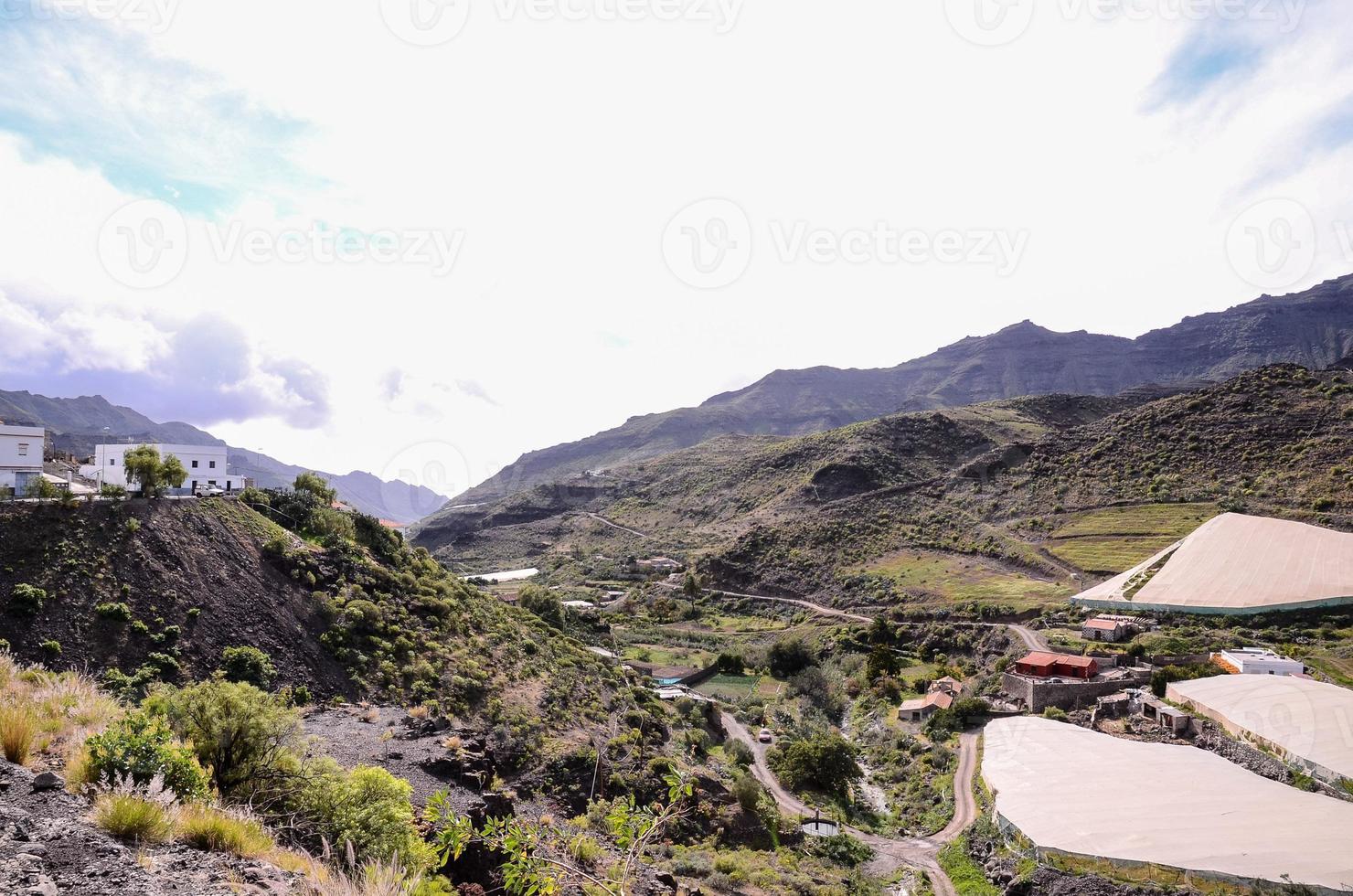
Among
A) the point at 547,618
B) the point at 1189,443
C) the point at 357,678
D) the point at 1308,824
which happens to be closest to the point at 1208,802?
the point at 1308,824

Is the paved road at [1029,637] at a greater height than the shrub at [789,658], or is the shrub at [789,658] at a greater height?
the paved road at [1029,637]

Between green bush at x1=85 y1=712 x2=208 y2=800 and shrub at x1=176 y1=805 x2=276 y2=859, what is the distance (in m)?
0.52

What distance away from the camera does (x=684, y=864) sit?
1453 centimetres

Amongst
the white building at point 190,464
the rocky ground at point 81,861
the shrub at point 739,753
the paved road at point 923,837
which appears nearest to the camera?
the rocky ground at point 81,861

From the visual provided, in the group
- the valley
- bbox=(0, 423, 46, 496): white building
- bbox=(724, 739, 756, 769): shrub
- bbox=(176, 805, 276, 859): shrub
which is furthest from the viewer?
bbox=(724, 739, 756, 769): shrub

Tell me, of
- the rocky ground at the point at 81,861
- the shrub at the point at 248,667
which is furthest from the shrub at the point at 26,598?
the rocky ground at the point at 81,861

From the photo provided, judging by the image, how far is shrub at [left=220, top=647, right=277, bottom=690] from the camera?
16.4 m

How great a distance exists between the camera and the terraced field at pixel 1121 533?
44781 mm

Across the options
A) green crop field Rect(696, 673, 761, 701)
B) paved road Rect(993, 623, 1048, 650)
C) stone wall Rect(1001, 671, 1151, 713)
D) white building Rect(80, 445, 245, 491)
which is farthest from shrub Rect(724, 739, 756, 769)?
white building Rect(80, 445, 245, 491)

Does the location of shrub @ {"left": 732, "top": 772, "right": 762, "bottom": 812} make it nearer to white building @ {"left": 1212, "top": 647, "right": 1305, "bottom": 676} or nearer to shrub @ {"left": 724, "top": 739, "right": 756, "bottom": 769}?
shrub @ {"left": 724, "top": 739, "right": 756, "bottom": 769}

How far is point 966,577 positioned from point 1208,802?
3307cm

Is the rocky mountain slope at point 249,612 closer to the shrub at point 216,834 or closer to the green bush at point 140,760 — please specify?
the green bush at point 140,760

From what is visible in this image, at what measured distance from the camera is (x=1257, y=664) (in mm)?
26422

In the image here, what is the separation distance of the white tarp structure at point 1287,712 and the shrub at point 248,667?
27753mm
